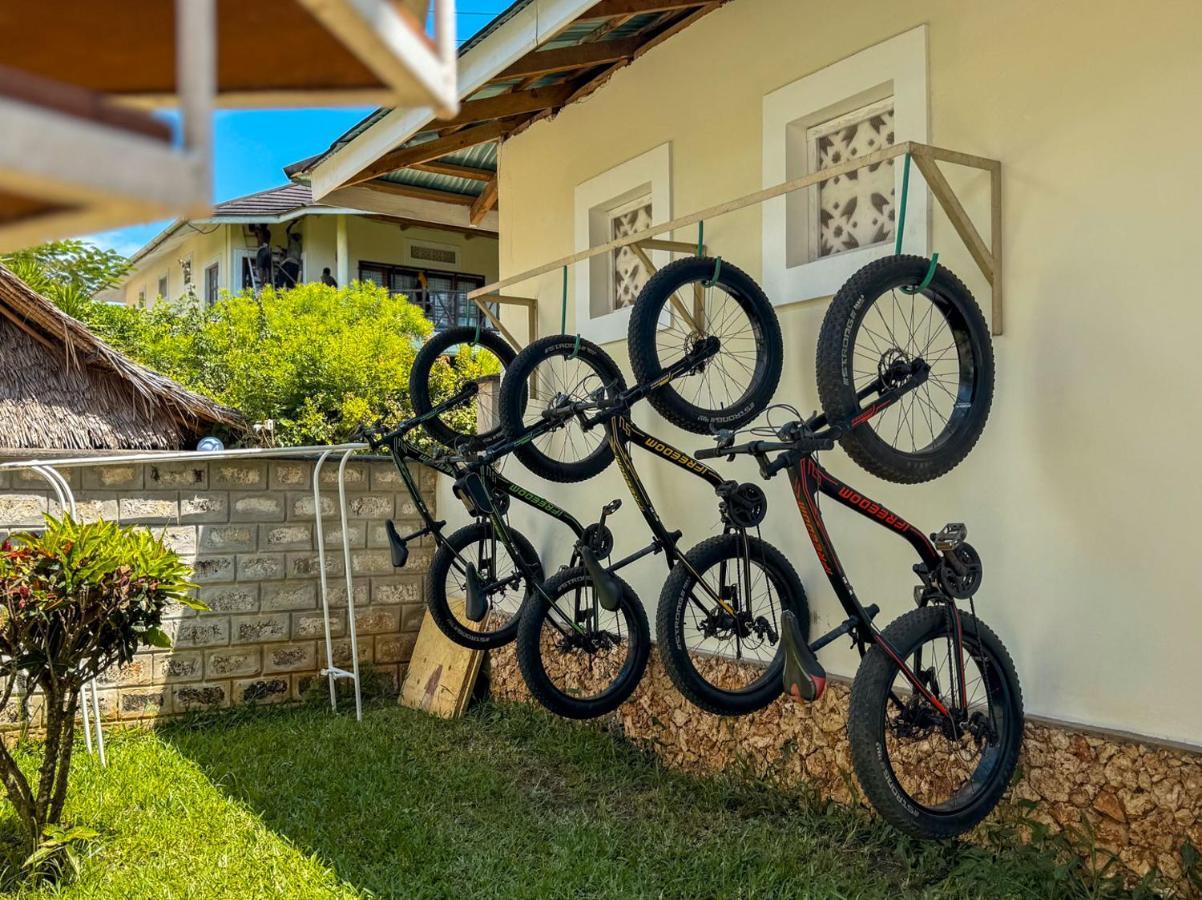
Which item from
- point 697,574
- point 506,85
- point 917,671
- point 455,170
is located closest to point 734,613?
point 697,574

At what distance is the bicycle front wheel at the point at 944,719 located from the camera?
9.73 feet

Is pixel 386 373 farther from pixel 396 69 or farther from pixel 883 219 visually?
pixel 396 69

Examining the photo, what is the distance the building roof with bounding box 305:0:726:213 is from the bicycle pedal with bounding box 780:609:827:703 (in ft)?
8.35

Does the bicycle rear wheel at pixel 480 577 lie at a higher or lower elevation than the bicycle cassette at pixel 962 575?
lower

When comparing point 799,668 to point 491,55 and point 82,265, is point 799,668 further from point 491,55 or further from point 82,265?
point 82,265

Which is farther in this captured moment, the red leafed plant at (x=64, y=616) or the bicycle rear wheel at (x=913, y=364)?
the red leafed plant at (x=64, y=616)

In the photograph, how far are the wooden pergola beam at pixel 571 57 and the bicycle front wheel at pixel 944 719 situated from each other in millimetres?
3489

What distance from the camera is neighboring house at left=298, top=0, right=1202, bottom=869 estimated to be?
3.11m

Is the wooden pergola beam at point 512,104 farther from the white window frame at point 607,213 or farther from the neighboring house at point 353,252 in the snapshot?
the neighboring house at point 353,252

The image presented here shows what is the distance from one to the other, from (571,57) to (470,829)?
12.7ft

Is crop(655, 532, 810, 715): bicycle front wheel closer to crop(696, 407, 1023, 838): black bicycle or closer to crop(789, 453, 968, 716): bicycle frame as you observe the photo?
crop(789, 453, 968, 716): bicycle frame

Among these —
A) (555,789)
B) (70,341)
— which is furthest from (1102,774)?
(70,341)

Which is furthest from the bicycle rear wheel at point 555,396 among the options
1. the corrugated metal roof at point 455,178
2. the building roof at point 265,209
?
the building roof at point 265,209

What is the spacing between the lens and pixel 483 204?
797 centimetres
